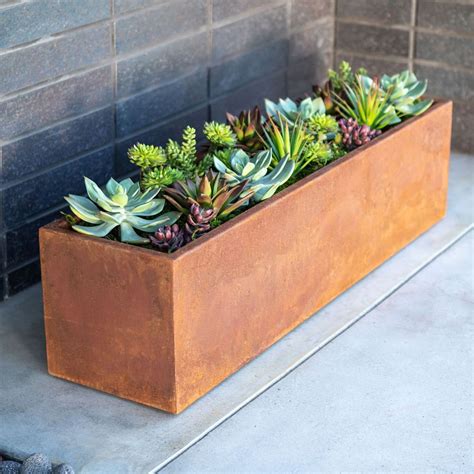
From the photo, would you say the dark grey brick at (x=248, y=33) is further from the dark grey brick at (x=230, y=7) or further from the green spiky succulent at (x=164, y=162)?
the green spiky succulent at (x=164, y=162)

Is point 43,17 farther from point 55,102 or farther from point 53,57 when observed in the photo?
point 55,102

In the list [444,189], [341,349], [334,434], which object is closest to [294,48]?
[444,189]

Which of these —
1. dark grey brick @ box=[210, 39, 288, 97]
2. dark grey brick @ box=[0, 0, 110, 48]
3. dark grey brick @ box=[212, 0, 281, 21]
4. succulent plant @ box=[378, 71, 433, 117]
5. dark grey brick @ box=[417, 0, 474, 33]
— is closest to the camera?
dark grey brick @ box=[0, 0, 110, 48]

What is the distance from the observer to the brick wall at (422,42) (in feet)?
14.9

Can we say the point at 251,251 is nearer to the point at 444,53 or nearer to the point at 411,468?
the point at 411,468

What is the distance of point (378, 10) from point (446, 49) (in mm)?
322

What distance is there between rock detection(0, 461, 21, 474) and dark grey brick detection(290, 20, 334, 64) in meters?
2.35

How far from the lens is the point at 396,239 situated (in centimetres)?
379

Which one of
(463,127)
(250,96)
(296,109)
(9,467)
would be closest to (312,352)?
(296,109)

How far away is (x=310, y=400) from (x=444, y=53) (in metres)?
2.08

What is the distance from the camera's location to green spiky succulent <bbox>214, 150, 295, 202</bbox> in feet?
10.1

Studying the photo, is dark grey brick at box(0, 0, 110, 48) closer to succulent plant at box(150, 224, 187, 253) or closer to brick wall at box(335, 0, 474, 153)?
succulent plant at box(150, 224, 187, 253)

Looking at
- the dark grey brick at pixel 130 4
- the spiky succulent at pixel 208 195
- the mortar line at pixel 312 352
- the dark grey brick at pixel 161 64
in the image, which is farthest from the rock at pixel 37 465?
the dark grey brick at pixel 130 4

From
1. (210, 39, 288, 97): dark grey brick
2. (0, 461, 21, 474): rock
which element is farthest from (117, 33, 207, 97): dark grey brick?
(0, 461, 21, 474): rock
